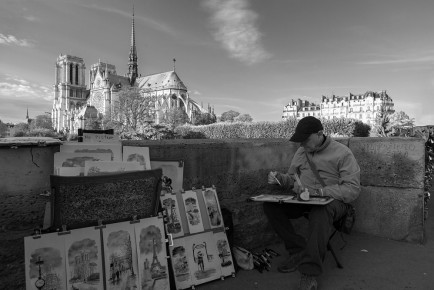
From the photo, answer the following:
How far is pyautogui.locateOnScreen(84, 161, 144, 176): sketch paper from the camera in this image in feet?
9.04

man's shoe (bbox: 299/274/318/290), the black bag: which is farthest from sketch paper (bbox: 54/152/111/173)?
the black bag

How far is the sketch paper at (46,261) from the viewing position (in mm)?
2439

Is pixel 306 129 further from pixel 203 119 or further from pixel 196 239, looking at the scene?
pixel 203 119

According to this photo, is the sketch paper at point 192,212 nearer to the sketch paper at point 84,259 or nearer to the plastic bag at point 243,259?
the plastic bag at point 243,259

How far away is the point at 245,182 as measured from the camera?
4.16 meters

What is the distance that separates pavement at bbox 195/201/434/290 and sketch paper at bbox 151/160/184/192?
3.49 ft

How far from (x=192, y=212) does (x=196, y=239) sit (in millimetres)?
286

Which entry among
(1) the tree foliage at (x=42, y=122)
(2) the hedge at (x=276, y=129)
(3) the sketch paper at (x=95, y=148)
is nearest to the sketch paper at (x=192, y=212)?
(3) the sketch paper at (x=95, y=148)

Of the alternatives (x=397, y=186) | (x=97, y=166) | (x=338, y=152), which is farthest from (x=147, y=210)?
(x=397, y=186)

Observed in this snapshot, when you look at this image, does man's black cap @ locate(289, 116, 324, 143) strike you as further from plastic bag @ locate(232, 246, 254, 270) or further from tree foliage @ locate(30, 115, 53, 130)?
tree foliage @ locate(30, 115, 53, 130)

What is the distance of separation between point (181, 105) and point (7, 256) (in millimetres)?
108434

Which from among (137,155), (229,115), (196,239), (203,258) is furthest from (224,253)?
(229,115)

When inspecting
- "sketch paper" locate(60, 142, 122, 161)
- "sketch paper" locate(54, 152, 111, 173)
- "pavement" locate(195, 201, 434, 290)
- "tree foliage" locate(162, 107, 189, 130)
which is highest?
"tree foliage" locate(162, 107, 189, 130)

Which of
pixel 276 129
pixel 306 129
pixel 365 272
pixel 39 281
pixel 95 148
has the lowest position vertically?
pixel 365 272
